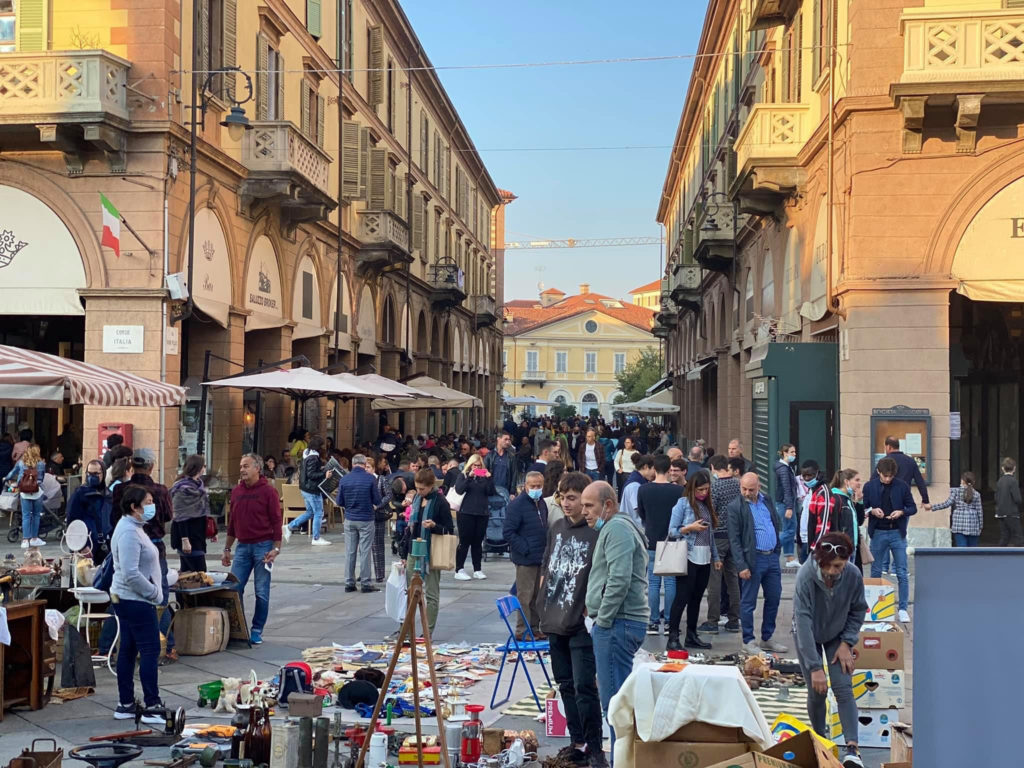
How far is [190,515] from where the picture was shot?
37.0 feet

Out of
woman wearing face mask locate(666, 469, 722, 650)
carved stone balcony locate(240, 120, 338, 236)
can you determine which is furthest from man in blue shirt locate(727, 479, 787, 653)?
carved stone balcony locate(240, 120, 338, 236)

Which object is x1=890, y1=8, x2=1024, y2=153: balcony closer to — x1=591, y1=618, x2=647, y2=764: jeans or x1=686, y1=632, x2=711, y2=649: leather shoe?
x1=686, y1=632, x2=711, y2=649: leather shoe

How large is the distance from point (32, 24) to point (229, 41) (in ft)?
11.8

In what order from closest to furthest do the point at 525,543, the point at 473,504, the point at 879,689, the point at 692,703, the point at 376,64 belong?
1. the point at 692,703
2. the point at 879,689
3. the point at 525,543
4. the point at 473,504
5. the point at 376,64

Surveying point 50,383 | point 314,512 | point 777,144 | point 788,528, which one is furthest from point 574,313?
point 50,383

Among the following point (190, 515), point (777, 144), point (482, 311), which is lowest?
point (190, 515)

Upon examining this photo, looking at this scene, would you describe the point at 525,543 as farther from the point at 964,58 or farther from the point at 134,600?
the point at 964,58

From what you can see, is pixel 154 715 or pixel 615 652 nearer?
pixel 615 652

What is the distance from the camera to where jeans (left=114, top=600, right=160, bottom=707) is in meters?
8.14

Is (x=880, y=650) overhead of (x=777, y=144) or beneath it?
beneath

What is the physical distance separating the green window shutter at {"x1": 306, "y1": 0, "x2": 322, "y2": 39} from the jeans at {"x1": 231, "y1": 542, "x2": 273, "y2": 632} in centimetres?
1824

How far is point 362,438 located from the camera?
3281 centimetres

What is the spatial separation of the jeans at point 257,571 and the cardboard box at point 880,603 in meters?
5.59

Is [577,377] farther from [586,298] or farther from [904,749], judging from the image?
[904,749]
